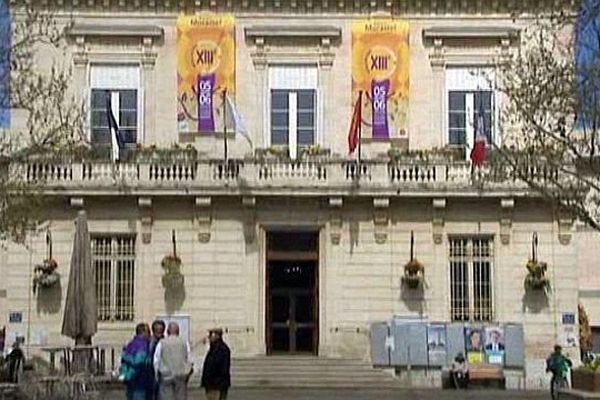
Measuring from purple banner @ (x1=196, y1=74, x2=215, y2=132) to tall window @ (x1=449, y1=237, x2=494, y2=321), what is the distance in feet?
27.7

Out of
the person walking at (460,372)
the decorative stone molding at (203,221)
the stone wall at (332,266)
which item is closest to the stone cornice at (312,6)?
the stone wall at (332,266)

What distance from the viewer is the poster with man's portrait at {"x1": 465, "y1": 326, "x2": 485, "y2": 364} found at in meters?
39.4

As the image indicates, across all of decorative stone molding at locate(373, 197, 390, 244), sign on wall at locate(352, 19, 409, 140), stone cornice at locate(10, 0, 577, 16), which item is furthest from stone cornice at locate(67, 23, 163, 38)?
decorative stone molding at locate(373, 197, 390, 244)

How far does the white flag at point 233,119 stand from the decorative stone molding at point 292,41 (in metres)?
1.97

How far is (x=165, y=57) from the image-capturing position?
41375mm

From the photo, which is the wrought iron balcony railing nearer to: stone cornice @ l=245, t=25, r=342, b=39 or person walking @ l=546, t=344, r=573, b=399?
stone cornice @ l=245, t=25, r=342, b=39

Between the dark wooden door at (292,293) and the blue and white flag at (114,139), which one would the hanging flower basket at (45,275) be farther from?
the dark wooden door at (292,293)

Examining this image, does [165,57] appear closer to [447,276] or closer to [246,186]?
[246,186]

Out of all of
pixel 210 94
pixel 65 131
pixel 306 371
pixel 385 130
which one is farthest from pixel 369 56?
pixel 65 131

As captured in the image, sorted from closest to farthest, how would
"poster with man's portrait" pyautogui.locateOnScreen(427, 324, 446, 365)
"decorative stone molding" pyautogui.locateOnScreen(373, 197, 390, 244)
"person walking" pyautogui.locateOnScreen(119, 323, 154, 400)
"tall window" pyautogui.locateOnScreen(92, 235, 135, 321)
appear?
1. "person walking" pyautogui.locateOnScreen(119, 323, 154, 400)
2. "poster with man's portrait" pyautogui.locateOnScreen(427, 324, 446, 365)
3. "tall window" pyautogui.locateOnScreen(92, 235, 135, 321)
4. "decorative stone molding" pyautogui.locateOnScreen(373, 197, 390, 244)

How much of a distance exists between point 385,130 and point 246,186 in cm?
504

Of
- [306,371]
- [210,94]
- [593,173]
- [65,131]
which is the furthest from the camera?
[210,94]

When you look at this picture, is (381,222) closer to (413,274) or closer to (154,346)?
(413,274)

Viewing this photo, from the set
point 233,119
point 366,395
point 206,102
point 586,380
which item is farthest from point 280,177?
point 586,380
